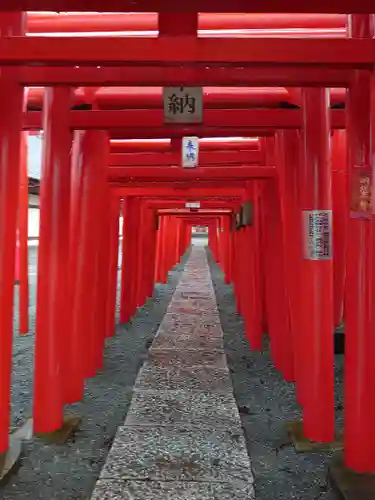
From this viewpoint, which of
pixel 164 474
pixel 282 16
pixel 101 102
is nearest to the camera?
pixel 164 474

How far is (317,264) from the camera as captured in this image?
3.04 metres

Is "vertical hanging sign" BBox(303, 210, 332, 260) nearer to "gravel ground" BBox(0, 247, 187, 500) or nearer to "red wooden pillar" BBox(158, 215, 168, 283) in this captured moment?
"gravel ground" BBox(0, 247, 187, 500)

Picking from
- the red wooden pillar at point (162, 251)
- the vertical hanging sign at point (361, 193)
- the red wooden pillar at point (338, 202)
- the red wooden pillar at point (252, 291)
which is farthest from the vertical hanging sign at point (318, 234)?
the red wooden pillar at point (162, 251)

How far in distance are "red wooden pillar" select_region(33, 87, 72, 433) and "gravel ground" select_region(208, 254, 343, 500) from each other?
1.37 m

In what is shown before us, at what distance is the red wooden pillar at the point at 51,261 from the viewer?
315 cm

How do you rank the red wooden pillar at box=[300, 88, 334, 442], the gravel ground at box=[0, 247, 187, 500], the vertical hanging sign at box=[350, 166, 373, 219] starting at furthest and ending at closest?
the red wooden pillar at box=[300, 88, 334, 442], the gravel ground at box=[0, 247, 187, 500], the vertical hanging sign at box=[350, 166, 373, 219]

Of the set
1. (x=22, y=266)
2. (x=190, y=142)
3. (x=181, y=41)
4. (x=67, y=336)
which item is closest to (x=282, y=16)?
(x=190, y=142)

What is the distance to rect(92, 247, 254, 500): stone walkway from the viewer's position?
8.14ft

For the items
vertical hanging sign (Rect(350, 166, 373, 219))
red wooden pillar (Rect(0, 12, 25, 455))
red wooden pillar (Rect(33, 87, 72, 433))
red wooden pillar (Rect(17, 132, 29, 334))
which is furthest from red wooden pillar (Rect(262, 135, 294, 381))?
red wooden pillar (Rect(17, 132, 29, 334))

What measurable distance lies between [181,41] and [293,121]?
1.20m

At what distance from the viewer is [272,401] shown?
3.97 metres

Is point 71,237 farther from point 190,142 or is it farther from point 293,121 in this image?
point 293,121

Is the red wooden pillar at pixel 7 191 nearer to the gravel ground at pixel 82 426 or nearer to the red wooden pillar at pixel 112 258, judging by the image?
the gravel ground at pixel 82 426

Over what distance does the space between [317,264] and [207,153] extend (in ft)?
7.57
